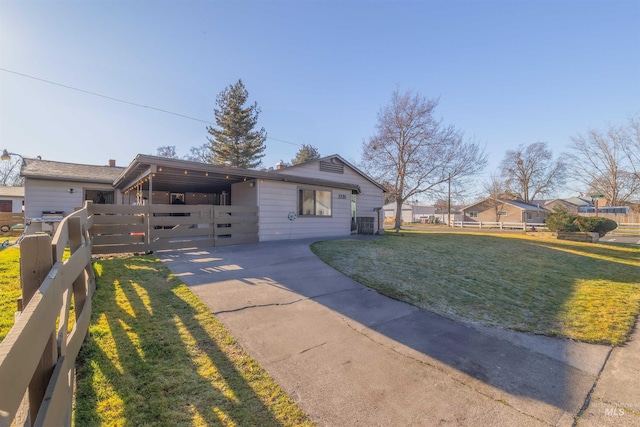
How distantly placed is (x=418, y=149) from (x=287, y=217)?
38.5 feet

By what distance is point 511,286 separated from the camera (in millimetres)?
5938

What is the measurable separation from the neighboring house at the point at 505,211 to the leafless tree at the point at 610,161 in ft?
20.1

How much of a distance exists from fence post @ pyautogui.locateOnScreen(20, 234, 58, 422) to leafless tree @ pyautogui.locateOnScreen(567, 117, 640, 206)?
44527 mm

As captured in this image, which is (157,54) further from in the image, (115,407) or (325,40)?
(115,407)

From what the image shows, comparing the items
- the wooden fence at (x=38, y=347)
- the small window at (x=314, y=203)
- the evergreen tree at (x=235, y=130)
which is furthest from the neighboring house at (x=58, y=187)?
the evergreen tree at (x=235, y=130)

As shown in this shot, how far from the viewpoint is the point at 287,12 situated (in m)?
10.2

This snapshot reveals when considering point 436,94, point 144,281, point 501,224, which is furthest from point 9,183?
point 501,224

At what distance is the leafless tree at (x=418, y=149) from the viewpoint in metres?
18.0

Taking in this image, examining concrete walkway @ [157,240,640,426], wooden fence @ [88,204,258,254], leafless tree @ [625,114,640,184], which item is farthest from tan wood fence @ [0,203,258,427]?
leafless tree @ [625,114,640,184]

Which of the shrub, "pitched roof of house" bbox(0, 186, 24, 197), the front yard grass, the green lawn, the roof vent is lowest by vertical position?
the front yard grass

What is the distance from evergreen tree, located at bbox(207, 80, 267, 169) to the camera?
1094 inches

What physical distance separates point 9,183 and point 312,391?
182ft

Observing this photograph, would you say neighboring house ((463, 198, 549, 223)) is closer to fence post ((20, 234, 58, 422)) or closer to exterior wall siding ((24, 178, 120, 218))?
fence post ((20, 234, 58, 422))

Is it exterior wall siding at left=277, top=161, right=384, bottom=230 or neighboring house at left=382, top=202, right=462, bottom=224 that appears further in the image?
neighboring house at left=382, top=202, right=462, bottom=224
